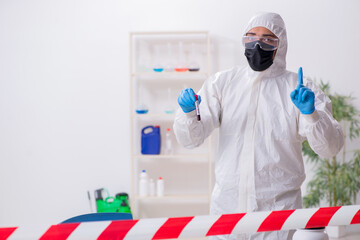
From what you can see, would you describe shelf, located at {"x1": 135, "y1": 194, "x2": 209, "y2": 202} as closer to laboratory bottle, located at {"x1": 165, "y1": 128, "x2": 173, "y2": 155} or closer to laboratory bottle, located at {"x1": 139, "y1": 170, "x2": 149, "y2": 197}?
laboratory bottle, located at {"x1": 139, "y1": 170, "x2": 149, "y2": 197}

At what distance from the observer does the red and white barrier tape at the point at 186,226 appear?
1.10 metres

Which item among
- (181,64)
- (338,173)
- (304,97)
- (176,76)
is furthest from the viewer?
(176,76)

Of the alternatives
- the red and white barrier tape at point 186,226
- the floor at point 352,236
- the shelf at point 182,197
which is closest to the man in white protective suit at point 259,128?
the red and white barrier tape at point 186,226

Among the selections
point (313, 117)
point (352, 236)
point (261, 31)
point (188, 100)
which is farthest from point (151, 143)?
point (313, 117)

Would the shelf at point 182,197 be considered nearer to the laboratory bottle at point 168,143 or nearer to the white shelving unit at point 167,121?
the white shelving unit at point 167,121

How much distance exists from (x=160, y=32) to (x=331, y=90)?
1.65 m

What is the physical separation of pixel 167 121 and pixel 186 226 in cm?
304

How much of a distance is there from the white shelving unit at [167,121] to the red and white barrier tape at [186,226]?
293 centimetres

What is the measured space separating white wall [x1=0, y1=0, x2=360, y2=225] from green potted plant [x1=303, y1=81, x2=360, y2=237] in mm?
279

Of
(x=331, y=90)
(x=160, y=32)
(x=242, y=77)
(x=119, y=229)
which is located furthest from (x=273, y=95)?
(x=331, y=90)

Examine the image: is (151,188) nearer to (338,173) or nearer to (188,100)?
(338,173)

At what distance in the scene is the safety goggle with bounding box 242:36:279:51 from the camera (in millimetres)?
1904

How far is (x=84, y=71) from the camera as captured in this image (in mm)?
4168

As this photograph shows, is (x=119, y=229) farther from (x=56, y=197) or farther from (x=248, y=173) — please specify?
(x=56, y=197)
